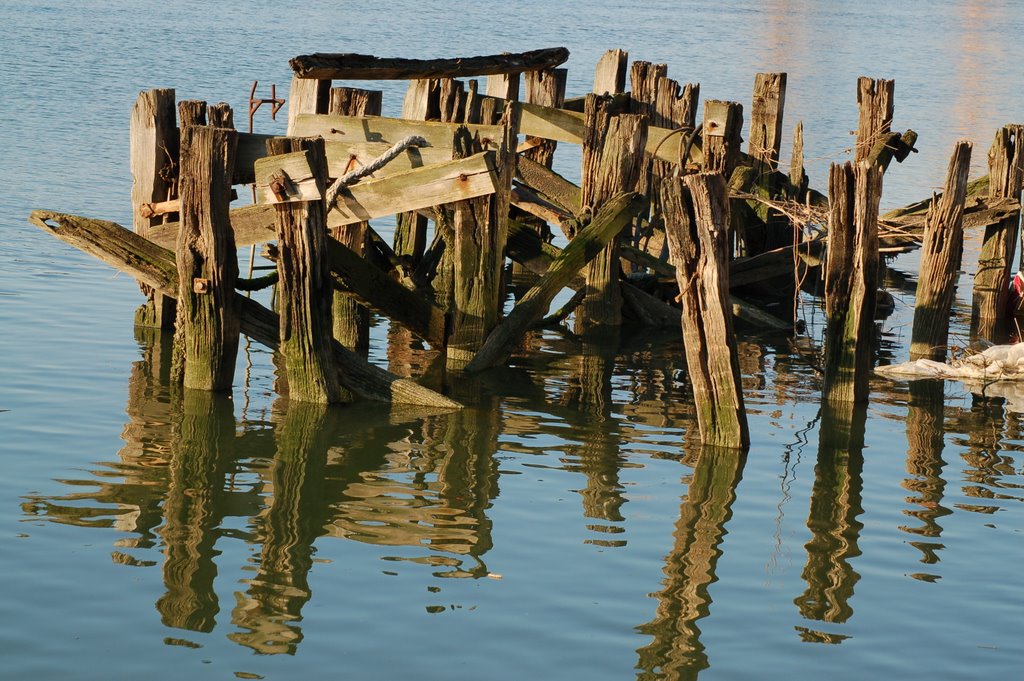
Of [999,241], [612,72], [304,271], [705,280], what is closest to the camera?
[705,280]

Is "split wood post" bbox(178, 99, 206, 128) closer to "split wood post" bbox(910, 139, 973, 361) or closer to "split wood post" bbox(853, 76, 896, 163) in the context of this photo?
"split wood post" bbox(910, 139, 973, 361)

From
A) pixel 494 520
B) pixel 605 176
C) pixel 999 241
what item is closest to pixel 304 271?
pixel 494 520

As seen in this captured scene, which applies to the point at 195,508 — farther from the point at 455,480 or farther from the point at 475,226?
the point at 475,226

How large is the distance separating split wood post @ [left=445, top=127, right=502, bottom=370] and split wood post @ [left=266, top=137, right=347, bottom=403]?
4.52ft

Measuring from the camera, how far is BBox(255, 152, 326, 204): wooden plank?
9.21m

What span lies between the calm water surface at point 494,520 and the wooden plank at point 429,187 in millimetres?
1600

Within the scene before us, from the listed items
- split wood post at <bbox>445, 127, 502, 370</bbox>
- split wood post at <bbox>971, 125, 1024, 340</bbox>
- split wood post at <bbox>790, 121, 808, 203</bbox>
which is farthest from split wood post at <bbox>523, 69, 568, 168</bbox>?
split wood post at <bbox>971, 125, 1024, 340</bbox>

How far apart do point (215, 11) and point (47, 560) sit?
44828 mm

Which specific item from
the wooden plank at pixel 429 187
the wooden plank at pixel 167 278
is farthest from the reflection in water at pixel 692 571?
the wooden plank at pixel 429 187

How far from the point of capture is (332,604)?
6.73 metres

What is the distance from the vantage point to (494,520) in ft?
26.7

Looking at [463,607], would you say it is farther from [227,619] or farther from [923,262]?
[923,262]

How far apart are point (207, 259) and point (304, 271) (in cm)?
72

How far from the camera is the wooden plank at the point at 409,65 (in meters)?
11.8
